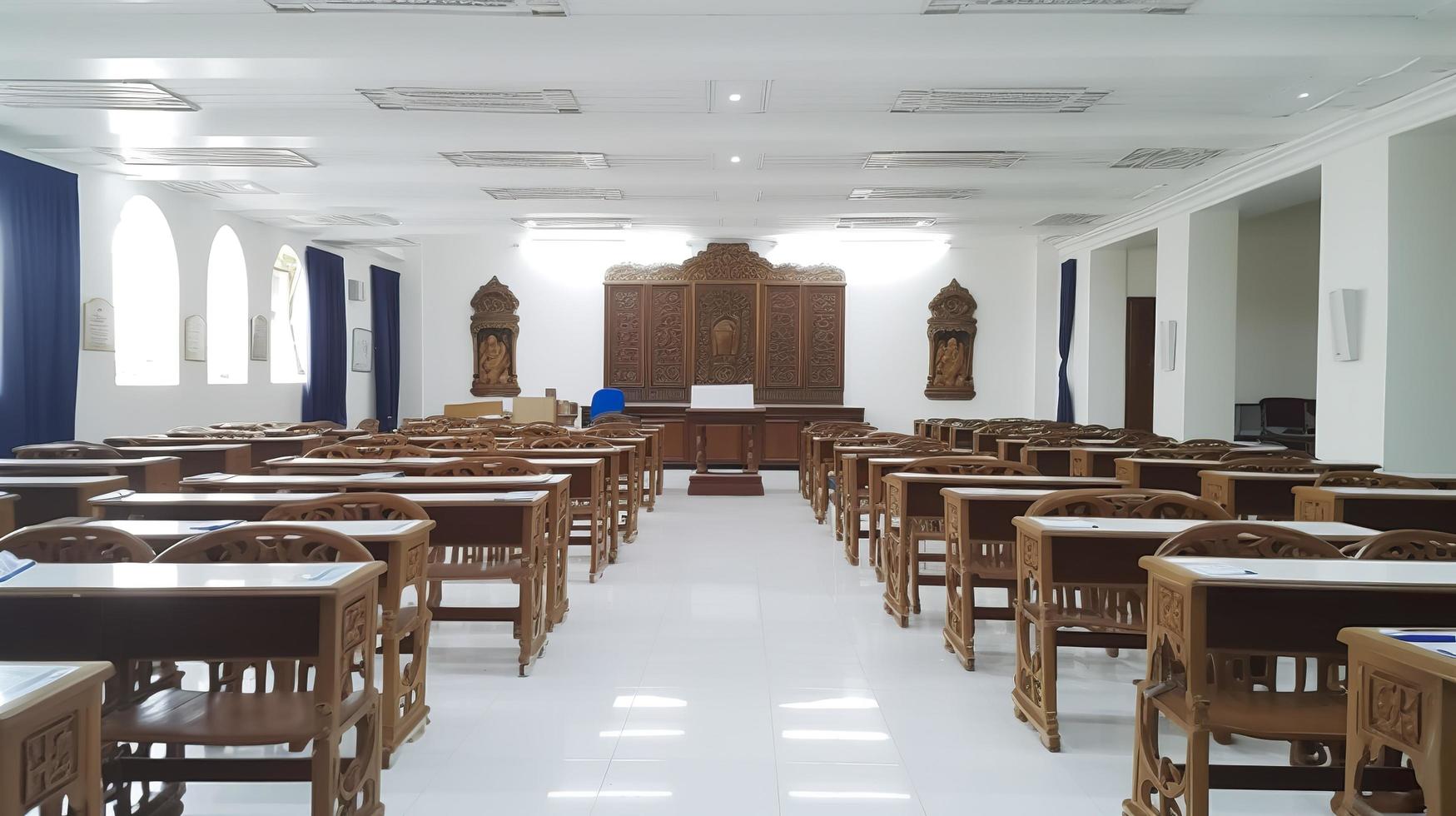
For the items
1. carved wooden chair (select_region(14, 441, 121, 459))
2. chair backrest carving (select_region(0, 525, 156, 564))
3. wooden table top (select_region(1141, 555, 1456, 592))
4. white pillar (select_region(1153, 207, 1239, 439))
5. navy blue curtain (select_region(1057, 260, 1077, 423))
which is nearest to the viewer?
wooden table top (select_region(1141, 555, 1456, 592))

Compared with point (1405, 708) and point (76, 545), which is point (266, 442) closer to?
point (76, 545)

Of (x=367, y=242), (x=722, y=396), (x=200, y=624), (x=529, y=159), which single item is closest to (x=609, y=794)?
(x=200, y=624)

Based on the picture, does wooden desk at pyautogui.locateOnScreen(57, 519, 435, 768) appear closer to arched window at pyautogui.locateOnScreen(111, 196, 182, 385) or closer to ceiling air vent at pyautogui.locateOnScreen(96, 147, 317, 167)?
ceiling air vent at pyautogui.locateOnScreen(96, 147, 317, 167)

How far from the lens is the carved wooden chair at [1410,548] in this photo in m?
2.60

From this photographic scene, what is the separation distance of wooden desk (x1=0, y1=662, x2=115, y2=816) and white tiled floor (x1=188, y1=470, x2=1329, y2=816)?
1185 mm

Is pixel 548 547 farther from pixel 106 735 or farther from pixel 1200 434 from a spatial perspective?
pixel 1200 434

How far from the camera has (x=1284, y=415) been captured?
39.8 ft

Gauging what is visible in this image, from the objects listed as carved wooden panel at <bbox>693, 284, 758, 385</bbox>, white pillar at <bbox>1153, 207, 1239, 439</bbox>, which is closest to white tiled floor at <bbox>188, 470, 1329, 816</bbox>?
white pillar at <bbox>1153, 207, 1239, 439</bbox>

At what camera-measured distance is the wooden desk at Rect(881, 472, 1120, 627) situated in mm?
4555

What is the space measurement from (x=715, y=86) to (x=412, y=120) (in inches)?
108

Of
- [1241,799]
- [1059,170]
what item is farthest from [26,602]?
[1059,170]

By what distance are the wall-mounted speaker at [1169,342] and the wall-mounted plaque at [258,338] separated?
1139cm

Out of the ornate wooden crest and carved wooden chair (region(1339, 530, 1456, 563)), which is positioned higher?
the ornate wooden crest

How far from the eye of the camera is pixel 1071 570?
3131 millimetres
